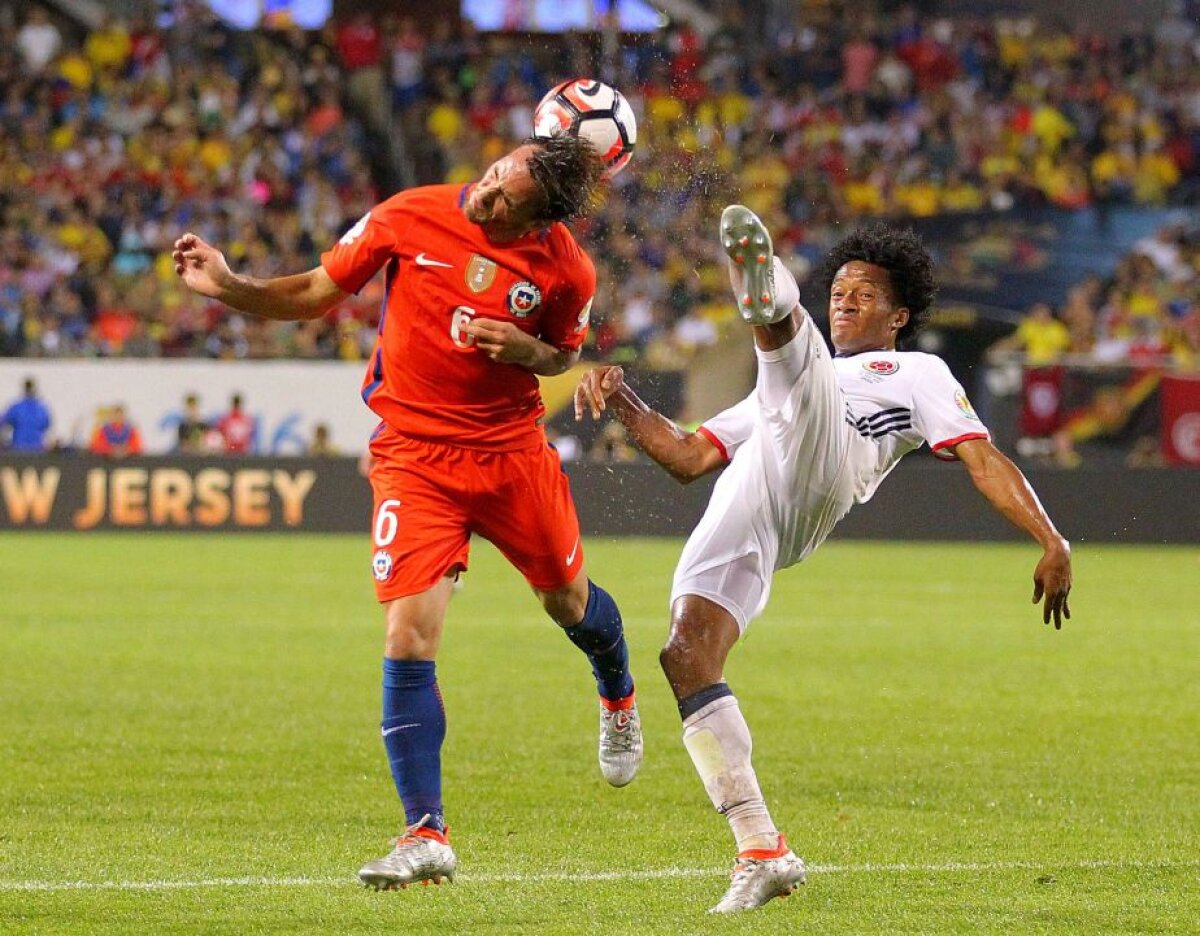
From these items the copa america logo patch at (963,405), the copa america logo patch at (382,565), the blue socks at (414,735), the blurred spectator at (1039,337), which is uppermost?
the copa america logo patch at (963,405)

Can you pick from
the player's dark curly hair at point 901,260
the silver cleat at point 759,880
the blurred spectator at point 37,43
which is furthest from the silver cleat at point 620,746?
the blurred spectator at point 37,43

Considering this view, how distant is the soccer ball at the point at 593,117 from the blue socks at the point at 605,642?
149 centimetres

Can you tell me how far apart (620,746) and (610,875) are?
1.24 meters

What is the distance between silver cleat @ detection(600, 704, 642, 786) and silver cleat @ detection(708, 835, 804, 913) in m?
1.70

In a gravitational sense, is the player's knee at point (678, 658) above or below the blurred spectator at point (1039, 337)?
above

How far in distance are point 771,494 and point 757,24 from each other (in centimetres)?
2480

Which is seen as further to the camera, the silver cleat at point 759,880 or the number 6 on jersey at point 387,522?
the number 6 on jersey at point 387,522

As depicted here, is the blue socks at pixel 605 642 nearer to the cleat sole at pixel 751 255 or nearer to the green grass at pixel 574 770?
the green grass at pixel 574 770

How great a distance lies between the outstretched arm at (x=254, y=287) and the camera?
5.84 metres

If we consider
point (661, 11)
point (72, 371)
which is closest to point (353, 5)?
point (661, 11)

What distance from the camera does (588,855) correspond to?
20.8 ft

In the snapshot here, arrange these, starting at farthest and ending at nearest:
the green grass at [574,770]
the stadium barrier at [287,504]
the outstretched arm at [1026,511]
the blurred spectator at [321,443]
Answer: the blurred spectator at [321,443], the stadium barrier at [287,504], the green grass at [574,770], the outstretched arm at [1026,511]

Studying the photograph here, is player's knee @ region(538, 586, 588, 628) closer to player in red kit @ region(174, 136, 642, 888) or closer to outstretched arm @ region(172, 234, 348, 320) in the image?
player in red kit @ region(174, 136, 642, 888)

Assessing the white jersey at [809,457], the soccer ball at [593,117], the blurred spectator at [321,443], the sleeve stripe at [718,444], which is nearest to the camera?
the white jersey at [809,457]
